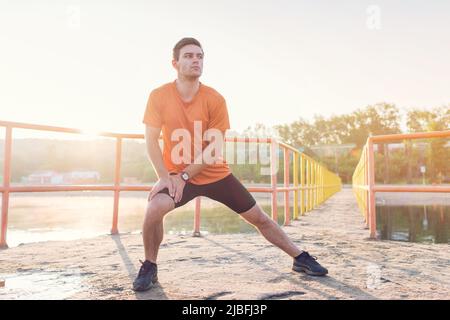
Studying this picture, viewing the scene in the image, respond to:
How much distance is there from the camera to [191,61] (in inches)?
95.3

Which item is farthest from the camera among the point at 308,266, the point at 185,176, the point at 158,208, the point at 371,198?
the point at 371,198

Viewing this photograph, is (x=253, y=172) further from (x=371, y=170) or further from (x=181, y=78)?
(x=181, y=78)

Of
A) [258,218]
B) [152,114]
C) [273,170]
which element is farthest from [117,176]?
[258,218]

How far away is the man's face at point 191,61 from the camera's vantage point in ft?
7.94

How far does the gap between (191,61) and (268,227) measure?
1134mm

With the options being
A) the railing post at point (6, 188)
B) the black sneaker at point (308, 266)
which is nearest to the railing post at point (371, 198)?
the black sneaker at point (308, 266)

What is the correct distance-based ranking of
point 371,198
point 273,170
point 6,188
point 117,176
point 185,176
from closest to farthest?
point 185,176 < point 6,188 < point 371,198 < point 117,176 < point 273,170

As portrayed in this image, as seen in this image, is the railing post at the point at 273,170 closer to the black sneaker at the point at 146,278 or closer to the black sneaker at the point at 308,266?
the black sneaker at the point at 308,266

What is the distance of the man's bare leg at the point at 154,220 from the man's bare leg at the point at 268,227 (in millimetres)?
522

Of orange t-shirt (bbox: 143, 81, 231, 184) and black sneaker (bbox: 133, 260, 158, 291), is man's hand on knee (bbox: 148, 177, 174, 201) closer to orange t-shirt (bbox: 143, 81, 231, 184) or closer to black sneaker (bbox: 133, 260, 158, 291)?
orange t-shirt (bbox: 143, 81, 231, 184)

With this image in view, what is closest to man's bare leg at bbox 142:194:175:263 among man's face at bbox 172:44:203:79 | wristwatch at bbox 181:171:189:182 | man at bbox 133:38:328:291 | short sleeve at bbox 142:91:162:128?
man at bbox 133:38:328:291

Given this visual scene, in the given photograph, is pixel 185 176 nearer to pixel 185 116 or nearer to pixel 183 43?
pixel 185 116

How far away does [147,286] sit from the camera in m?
2.29

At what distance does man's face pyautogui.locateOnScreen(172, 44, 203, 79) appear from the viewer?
7.94ft
